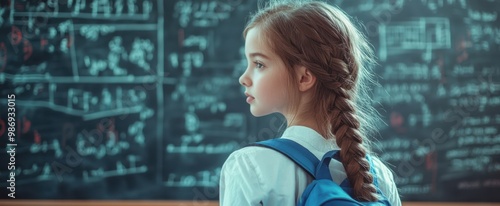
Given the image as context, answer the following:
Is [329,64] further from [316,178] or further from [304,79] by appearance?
[316,178]

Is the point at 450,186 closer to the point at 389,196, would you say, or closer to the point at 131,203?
the point at 131,203

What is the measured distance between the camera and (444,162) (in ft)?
11.1

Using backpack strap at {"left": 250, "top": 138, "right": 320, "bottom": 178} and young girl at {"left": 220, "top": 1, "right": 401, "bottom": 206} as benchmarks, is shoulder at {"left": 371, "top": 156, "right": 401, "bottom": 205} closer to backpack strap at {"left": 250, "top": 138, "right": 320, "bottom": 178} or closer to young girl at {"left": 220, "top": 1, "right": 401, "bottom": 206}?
young girl at {"left": 220, "top": 1, "right": 401, "bottom": 206}

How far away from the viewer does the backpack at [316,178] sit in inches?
36.4

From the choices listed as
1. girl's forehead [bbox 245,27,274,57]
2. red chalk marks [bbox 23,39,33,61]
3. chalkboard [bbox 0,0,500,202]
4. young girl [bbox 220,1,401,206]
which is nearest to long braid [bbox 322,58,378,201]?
young girl [bbox 220,1,401,206]

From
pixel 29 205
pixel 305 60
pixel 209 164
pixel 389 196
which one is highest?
pixel 305 60

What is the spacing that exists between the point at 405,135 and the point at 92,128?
5.74 ft

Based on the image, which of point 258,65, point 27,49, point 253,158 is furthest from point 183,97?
point 253,158

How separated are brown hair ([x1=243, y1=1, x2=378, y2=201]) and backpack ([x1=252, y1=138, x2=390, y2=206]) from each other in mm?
45

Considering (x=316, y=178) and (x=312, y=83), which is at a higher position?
(x=312, y=83)

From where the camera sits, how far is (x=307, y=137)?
104 cm

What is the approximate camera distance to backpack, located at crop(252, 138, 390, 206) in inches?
36.4

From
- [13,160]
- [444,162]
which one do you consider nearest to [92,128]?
[13,160]

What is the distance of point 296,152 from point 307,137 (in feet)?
0.23
